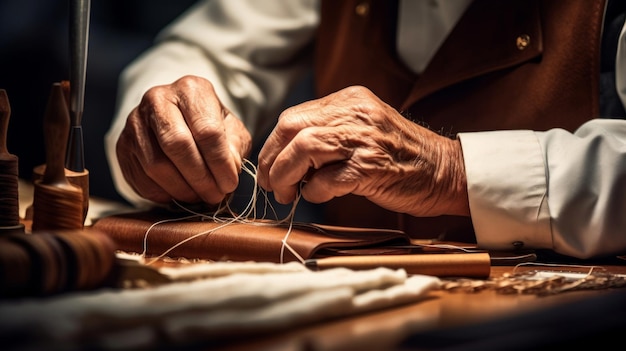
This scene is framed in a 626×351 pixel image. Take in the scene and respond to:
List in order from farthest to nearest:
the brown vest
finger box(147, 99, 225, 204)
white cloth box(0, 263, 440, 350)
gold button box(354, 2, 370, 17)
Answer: gold button box(354, 2, 370, 17)
the brown vest
finger box(147, 99, 225, 204)
white cloth box(0, 263, 440, 350)

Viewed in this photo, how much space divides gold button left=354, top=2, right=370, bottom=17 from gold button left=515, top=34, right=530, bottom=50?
0.39 meters

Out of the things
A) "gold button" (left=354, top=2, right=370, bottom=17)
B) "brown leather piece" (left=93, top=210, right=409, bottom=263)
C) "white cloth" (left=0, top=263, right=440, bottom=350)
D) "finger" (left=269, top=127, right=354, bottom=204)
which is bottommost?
"brown leather piece" (left=93, top=210, right=409, bottom=263)

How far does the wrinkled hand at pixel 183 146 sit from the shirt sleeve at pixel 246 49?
21.7 inches

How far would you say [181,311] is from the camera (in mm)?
773

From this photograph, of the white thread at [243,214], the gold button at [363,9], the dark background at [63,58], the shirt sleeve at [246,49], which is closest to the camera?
the white thread at [243,214]

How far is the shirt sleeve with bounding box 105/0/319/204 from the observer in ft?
7.30

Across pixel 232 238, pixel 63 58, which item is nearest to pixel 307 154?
pixel 232 238

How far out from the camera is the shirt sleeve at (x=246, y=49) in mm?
2227

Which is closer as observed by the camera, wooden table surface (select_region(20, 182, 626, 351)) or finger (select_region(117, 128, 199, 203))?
wooden table surface (select_region(20, 182, 626, 351))

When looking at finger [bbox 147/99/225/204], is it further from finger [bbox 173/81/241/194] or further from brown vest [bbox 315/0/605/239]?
brown vest [bbox 315/0/605/239]

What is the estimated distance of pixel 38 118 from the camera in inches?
118

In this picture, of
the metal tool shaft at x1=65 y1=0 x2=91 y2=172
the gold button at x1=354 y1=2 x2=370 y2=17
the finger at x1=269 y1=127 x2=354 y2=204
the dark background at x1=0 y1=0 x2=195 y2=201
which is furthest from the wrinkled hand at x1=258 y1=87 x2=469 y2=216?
the dark background at x1=0 y1=0 x2=195 y2=201

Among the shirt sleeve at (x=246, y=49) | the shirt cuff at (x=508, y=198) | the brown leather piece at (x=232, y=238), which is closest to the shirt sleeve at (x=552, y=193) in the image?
the shirt cuff at (x=508, y=198)

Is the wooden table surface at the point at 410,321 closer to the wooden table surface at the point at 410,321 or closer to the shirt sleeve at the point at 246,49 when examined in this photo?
the wooden table surface at the point at 410,321
